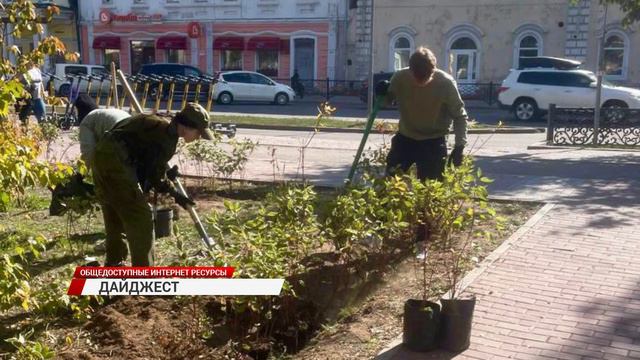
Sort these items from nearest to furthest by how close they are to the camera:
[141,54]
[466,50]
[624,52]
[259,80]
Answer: [624,52] → [259,80] → [466,50] → [141,54]

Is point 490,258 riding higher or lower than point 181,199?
lower

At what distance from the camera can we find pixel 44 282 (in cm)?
536

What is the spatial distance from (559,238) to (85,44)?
3894cm

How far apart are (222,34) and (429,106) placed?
1292 inches

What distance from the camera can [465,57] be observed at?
32.5m

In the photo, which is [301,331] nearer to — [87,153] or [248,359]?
[248,359]

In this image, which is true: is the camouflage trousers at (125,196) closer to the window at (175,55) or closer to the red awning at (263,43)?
the red awning at (263,43)

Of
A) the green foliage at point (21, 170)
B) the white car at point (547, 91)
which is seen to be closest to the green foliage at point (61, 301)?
the green foliage at point (21, 170)

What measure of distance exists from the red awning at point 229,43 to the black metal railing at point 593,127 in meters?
24.1

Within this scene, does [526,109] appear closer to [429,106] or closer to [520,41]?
[520,41]

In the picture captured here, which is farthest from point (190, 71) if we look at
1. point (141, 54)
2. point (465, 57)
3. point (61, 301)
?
point (61, 301)

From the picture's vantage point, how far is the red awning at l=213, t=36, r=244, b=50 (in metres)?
36.8

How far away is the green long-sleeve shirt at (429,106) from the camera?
5871 mm

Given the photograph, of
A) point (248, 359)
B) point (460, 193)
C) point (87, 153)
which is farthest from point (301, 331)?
point (87, 153)
